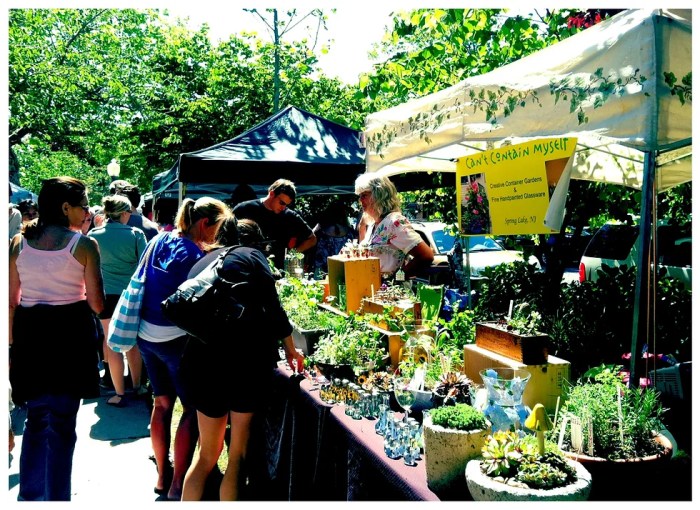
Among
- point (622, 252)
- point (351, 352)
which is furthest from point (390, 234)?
point (622, 252)

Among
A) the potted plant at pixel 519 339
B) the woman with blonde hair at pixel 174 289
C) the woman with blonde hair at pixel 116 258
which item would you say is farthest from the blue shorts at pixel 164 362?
the woman with blonde hair at pixel 116 258

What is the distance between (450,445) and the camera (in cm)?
190

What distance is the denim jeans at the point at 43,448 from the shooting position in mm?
2932

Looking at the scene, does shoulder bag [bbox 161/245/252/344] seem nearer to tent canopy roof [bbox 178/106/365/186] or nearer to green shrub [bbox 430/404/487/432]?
green shrub [bbox 430/404/487/432]

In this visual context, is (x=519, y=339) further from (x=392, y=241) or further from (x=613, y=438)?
(x=392, y=241)

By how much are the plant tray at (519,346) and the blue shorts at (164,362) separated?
65.2 inches

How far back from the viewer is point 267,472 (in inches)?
142

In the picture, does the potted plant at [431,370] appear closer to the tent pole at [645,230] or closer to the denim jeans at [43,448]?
the tent pole at [645,230]

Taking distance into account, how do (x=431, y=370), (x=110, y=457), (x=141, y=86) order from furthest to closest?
(x=141, y=86) < (x=110, y=457) < (x=431, y=370)

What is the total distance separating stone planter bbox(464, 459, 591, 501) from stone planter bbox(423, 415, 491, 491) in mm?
107

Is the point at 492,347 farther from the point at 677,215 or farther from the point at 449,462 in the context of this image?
the point at 677,215

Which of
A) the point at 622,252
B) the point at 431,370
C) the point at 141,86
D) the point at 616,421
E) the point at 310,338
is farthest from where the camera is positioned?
the point at 141,86

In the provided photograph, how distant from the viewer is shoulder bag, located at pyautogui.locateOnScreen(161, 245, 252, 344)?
263cm

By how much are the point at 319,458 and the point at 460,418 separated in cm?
105
